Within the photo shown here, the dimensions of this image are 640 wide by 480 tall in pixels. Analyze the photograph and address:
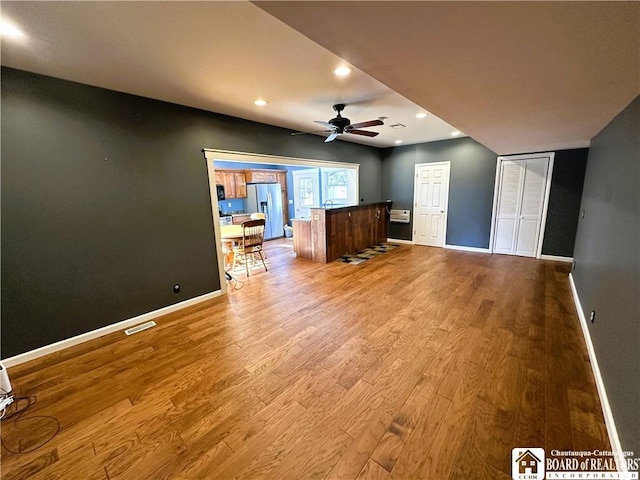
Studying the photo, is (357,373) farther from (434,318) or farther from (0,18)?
(0,18)

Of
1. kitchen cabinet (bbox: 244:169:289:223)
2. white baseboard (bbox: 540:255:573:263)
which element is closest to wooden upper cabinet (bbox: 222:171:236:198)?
kitchen cabinet (bbox: 244:169:289:223)

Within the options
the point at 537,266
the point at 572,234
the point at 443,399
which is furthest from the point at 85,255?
the point at 572,234

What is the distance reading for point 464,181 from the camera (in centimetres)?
598

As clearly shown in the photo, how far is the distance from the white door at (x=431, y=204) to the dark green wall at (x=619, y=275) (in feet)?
11.5

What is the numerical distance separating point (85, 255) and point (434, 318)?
3893mm

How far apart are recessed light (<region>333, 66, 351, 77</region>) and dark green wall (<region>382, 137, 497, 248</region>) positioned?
4.62 m

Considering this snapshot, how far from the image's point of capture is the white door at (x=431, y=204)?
6.30 metres

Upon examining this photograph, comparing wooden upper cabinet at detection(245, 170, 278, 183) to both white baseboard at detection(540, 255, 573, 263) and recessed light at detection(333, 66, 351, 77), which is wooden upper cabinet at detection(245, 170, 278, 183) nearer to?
recessed light at detection(333, 66, 351, 77)

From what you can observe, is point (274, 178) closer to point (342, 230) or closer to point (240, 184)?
point (240, 184)

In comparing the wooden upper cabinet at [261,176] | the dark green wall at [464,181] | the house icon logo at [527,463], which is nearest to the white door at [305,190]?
the wooden upper cabinet at [261,176]

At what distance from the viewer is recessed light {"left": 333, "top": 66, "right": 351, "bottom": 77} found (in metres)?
2.33

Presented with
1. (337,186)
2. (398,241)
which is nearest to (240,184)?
(337,186)

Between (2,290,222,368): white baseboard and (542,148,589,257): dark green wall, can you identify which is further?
(542,148,589,257): dark green wall

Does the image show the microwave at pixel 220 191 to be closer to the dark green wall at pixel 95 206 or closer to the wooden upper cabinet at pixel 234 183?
the wooden upper cabinet at pixel 234 183
